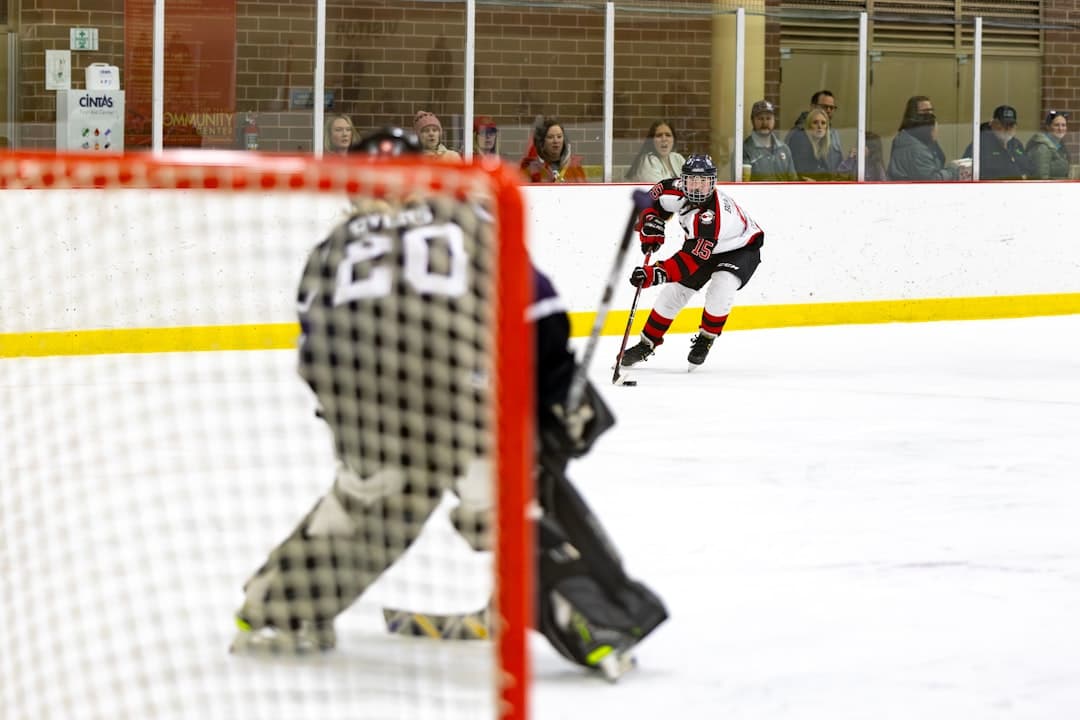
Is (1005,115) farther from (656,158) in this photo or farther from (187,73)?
(187,73)

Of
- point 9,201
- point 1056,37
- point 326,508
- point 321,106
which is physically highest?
point 1056,37

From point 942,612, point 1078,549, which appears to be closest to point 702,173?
point 1078,549

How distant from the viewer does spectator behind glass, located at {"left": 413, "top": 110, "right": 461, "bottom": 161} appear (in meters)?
7.97

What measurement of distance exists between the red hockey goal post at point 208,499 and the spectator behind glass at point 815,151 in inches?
139

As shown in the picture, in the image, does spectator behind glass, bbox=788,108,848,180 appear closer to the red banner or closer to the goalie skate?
the red banner

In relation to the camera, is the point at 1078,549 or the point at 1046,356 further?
the point at 1046,356

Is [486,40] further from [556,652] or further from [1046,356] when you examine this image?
[556,652]

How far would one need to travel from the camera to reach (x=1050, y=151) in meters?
9.86

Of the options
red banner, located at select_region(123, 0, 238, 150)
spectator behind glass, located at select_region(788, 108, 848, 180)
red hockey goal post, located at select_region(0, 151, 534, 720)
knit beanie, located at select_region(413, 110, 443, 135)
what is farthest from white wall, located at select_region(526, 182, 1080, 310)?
red hockey goal post, located at select_region(0, 151, 534, 720)

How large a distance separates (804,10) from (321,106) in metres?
2.73

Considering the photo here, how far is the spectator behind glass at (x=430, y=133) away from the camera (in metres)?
7.97

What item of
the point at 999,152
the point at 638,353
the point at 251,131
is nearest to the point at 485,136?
the point at 251,131

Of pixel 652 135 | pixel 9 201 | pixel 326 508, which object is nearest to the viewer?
pixel 326 508

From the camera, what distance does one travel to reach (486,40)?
27.1 feet
